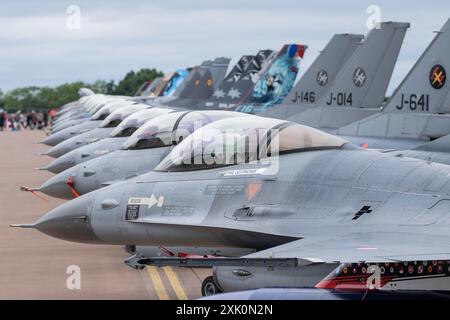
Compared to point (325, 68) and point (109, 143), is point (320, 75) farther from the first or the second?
point (109, 143)

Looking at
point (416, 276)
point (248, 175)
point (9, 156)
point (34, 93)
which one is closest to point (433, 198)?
point (416, 276)

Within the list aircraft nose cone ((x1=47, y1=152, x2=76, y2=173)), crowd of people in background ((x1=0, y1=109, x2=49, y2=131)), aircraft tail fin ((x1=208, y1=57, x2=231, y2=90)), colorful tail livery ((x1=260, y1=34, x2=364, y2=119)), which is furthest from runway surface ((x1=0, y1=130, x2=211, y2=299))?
crowd of people in background ((x1=0, y1=109, x2=49, y2=131))

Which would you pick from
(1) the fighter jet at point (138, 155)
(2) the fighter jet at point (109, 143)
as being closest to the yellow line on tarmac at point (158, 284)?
(1) the fighter jet at point (138, 155)

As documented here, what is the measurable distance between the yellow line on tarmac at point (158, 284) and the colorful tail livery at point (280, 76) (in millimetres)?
26531

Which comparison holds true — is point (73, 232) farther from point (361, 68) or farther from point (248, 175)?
point (361, 68)

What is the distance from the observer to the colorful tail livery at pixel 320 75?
105 ft

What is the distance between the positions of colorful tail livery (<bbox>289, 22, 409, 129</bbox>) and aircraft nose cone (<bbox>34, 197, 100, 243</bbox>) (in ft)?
46.8

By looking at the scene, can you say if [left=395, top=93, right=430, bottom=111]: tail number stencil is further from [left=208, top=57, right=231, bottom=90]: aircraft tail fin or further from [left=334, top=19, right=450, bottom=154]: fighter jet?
[left=208, top=57, right=231, bottom=90]: aircraft tail fin

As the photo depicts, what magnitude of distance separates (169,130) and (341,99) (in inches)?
417

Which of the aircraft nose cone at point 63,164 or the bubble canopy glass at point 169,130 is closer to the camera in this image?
the bubble canopy glass at point 169,130

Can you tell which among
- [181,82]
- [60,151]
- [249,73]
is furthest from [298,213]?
[181,82]

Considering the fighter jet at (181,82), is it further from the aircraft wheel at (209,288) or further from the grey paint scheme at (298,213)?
the aircraft wheel at (209,288)

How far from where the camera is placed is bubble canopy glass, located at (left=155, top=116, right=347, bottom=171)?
1242 centimetres

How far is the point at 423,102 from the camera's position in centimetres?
2033
